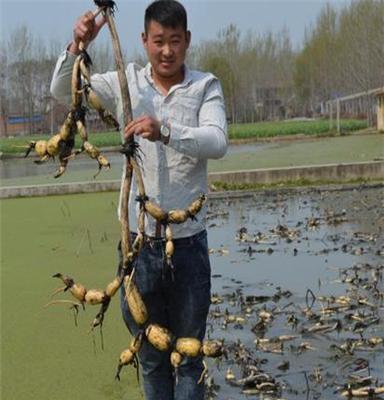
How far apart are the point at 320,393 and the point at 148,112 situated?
1489 millimetres

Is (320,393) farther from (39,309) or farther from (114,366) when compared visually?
(39,309)

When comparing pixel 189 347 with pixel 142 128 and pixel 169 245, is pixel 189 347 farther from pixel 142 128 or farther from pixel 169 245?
pixel 142 128

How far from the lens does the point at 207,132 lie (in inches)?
94.1

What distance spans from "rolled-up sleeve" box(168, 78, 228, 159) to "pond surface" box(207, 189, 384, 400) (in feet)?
4.35

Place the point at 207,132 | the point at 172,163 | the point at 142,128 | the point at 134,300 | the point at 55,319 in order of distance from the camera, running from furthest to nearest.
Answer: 1. the point at 55,319
2. the point at 172,163
3. the point at 207,132
4. the point at 134,300
5. the point at 142,128

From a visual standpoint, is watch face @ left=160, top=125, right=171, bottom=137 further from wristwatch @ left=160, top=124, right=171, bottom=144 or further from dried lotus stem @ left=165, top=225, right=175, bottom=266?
dried lotus stem @ left=165, top=225, right=175, bottom=266

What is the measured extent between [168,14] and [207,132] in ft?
1.22

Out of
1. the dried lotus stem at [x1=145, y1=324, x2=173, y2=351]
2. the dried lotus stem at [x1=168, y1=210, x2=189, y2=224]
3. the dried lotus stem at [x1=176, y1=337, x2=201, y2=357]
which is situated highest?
the dried lotus stem at [x1=168, y1=210, x2=189, y2=224]

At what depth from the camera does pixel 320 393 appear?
10.9 ft

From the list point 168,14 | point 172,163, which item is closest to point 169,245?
point 172,163

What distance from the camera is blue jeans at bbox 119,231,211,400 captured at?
2.56 metres

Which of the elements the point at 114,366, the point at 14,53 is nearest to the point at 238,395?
the point at 114,366

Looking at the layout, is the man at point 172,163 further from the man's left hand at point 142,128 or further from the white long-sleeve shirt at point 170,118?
the man's left hand at point 142,128

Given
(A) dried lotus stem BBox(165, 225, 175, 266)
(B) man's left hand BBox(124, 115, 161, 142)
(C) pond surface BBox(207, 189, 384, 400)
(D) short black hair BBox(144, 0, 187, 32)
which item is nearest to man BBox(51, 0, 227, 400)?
(D) short black hair BBox(144, 0, 187, 32)
